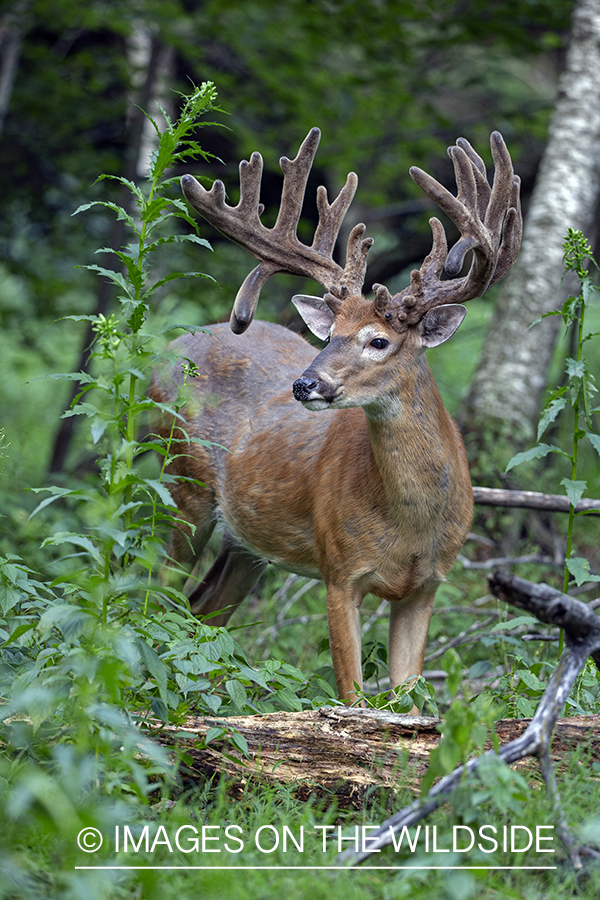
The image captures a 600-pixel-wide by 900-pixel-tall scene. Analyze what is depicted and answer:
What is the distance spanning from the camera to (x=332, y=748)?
3.09m

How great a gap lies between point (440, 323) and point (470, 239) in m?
0.39

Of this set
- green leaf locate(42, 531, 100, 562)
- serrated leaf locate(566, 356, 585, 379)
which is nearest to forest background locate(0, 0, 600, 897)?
serrated leaf locate(566, 356, 585, 379)

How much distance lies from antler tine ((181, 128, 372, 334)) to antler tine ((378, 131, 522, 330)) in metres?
0.47

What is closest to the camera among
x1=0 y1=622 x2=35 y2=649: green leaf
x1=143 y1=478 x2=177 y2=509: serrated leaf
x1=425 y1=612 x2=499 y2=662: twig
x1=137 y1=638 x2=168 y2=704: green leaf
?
x1=143 y1=478 x2=177 y2=509: serrated leaf

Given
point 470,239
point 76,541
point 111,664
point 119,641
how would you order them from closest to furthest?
point 111,664
point 119,641
point 76,541
point 470,239

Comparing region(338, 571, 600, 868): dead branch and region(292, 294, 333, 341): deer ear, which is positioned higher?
region(292, 294, 333, 341): deer ear

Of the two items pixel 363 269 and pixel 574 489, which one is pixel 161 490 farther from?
pixel 363 269

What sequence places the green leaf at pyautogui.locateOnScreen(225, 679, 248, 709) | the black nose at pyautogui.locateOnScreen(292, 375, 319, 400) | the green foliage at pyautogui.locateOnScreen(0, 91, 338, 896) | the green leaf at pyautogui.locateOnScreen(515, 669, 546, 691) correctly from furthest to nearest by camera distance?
→ the black nose at pyautogui.locateOnScreen(292, 375, 319, 400) < the green leaf at pyautogui.locateOnScreen(515, 669, 546, 691) < the green leaf at pyautogui.locateOnScreen(225, 679, 248, 709) < the green foliage at pyautogui.locateOnScreen(0, 91, 338, 896)

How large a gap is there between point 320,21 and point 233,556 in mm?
5344

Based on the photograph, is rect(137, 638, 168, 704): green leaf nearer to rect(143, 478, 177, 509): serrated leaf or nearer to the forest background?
rect(143, 478, 177, 509): serrated leaf

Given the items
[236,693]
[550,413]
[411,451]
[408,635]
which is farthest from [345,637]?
[550,413]

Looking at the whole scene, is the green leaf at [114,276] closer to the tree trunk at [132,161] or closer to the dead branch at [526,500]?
the dead branch at [526,500]

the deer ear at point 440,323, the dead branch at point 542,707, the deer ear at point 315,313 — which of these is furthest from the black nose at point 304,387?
the dead branch at point 542,707

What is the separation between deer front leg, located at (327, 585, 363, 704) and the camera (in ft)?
13.4
